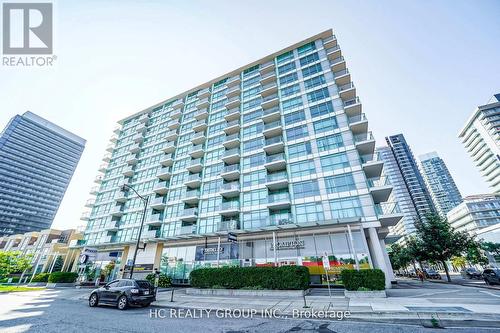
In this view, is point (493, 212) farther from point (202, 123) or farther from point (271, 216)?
point (202, 123)

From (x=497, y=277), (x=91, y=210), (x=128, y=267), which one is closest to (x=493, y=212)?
(x=497, y=277)

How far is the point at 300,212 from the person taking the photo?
2169 cm

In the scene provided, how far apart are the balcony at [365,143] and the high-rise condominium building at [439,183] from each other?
136 meters

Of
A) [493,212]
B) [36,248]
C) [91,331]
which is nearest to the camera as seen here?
[91,331]

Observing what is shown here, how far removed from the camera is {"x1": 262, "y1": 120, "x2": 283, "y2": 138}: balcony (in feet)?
89.4

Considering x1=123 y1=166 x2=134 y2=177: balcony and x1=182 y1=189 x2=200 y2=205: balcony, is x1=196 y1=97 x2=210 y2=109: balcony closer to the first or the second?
x1=182 y1=189 x2=200 y2=205: balcony

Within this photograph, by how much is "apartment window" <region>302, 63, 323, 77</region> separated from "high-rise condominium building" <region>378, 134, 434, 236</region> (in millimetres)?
111679

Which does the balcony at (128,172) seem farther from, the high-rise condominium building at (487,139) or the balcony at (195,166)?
the high-rise condominium building at (487,139)

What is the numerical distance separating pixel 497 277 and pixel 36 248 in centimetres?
8842

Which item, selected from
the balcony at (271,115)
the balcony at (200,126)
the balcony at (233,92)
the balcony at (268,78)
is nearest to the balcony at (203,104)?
the balcony at (200,126)

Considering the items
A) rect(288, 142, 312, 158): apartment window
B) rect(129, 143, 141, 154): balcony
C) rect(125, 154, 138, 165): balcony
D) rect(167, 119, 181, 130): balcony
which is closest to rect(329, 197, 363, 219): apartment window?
rect(288, 142, 312, 158): apartment window

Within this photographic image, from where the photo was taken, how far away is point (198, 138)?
1335 inches

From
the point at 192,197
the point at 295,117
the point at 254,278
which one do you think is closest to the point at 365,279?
the point at 254,278

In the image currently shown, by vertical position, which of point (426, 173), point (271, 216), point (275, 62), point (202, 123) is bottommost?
point (271, 216)
